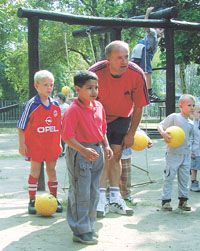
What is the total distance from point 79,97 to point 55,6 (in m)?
26.9

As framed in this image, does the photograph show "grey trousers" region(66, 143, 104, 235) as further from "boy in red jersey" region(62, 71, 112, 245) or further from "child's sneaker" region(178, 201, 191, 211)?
"child's sneaker" region(178, 201, 191, 211)

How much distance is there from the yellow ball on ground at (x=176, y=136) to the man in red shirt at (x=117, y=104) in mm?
416

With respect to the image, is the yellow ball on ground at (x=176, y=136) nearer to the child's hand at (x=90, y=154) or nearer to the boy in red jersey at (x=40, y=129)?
the boy in red jersey at (x=40, y=129)

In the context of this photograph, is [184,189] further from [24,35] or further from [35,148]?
[24,35]

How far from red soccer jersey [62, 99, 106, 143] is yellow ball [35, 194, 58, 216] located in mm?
1125

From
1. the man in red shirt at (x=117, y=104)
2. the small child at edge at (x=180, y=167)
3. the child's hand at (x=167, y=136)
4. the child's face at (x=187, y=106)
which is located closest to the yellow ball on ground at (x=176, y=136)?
the child's hand at (x=167, y=136)

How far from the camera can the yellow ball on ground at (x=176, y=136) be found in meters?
5.49

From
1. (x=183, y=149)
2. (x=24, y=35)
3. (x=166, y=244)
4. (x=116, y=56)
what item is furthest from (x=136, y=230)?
(x=24, y=35)

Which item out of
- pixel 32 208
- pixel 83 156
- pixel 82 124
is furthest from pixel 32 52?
pixel 83 156

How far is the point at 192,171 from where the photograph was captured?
25.2 ft

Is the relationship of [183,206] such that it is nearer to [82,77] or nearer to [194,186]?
[194,186]

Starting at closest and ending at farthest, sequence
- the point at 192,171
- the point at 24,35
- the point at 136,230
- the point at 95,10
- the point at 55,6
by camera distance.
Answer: the point at 136,230
the point at 192,171
the point at 95,10
the point at 55,6
the point at 24,35

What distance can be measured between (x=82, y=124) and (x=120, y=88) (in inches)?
43.9

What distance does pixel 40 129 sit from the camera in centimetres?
554
